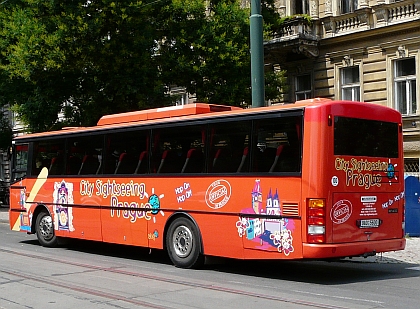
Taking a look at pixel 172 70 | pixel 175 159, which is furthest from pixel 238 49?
pixel 175 159

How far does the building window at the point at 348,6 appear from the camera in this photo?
86.4 ft

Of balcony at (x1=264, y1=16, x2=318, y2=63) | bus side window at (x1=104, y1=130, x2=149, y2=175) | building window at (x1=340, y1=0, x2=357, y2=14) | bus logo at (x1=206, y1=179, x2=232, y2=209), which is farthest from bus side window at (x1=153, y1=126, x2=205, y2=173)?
building window at (x1=340, y1=0, x2=357, y2=14)

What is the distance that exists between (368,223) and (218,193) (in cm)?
252

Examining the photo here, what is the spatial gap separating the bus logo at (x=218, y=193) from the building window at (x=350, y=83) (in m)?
15.2

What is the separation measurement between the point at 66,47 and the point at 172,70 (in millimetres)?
3663

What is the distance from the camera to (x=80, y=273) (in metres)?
11.8

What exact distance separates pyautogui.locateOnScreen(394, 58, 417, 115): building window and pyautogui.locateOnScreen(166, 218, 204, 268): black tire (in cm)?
1386

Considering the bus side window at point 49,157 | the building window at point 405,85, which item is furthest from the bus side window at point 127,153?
the building window at point 405,85

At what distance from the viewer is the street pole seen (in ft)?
50.1

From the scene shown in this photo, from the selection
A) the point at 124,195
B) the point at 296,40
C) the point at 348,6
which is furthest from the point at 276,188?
the point at 348,6

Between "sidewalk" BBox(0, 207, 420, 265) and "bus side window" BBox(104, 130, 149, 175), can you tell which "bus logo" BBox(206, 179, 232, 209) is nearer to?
"bus side window" BBox(104, 130, 149, 175)

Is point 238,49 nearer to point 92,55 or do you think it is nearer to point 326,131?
point 92,55

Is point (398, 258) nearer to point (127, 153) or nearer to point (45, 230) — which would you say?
point (127, 153)

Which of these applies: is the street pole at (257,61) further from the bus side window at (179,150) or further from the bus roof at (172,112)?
the bus side window at (179,150)
